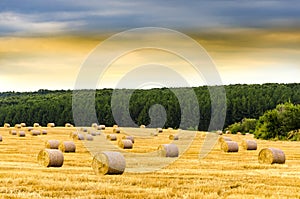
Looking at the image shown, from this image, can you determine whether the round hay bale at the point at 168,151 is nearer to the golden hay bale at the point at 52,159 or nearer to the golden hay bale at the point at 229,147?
the golden hay bale at the point at 229,147

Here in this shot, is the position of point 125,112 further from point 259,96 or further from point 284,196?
point 284,196

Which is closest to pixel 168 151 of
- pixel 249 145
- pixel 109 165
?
pixel 109 165

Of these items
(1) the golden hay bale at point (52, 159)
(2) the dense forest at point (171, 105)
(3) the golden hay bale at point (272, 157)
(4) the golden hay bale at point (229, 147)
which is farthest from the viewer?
(2) the dense forest at point (171, 105)

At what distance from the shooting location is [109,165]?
20469mm

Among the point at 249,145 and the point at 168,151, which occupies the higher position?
the point at 249,145

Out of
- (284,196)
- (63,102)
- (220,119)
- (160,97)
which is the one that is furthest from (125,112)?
(284,196)

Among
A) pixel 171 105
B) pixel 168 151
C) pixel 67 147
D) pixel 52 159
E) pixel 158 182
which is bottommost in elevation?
pixel 158 182

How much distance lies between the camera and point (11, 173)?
19.8 metres

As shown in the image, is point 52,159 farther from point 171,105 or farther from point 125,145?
point 171,105

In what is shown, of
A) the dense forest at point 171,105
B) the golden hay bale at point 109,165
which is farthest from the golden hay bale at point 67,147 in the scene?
the dense forest at point 171,105

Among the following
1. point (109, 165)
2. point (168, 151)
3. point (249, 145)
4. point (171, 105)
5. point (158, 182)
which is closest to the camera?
point (158, 182)

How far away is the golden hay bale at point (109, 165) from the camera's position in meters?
20.5

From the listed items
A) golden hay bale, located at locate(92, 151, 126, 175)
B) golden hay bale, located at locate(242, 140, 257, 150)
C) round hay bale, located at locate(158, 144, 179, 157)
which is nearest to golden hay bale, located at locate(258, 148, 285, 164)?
round hay bale, located at locate(158, 144, 179, 157)

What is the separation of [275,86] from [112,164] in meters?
106
